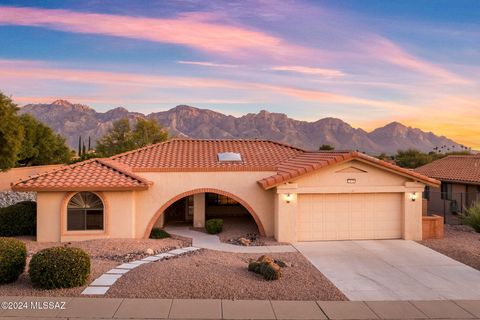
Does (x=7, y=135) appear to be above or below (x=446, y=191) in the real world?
above

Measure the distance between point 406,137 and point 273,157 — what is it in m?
133

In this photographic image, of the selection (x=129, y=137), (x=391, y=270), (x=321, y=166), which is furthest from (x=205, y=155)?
(x=129, y=137)

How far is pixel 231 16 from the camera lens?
77.9 ft

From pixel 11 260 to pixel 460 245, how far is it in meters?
16.9

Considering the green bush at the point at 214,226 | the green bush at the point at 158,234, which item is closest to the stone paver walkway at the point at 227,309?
the green bush at the point at 158,234

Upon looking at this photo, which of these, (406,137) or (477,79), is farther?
(406,137)

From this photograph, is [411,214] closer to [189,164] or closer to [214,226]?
[214,226]

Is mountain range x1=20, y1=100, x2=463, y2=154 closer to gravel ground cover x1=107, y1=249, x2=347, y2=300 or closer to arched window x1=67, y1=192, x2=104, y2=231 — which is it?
arched window x1=67, y1=192, x2=104, y2=231

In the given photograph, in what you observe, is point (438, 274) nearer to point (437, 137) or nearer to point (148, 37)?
point (148, 37)

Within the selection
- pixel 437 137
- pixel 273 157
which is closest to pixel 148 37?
pixel 273 157

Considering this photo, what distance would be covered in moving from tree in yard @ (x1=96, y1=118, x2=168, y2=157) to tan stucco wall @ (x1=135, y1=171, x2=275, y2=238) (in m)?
40.0

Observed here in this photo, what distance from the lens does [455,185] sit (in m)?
29.1

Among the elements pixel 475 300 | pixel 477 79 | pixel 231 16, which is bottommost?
pixel 475 300

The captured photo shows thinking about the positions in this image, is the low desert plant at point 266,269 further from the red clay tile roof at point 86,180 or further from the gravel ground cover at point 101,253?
the red clay tile roof at point 86,180
